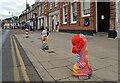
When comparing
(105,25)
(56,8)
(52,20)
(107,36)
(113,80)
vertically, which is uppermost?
(56,8)

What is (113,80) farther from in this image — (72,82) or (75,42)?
(75,42)

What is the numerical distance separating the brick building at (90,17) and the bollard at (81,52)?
9.17m

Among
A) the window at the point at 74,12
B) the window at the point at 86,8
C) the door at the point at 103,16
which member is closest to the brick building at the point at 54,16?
the window at the point at 74,12

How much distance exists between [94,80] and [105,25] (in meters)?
11.3

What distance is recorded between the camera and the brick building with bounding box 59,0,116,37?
1169 cm

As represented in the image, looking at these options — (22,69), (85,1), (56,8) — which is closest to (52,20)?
(56,8)

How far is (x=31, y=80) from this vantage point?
3.31 metres

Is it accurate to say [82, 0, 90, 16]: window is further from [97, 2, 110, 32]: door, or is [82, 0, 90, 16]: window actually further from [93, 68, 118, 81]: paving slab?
[93, 68, 118, 81]: paving slab

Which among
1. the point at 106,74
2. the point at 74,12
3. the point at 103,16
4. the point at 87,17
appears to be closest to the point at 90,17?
the point at 87,17

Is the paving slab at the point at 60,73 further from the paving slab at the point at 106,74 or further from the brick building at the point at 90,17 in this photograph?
the brick building at the point at 90,17

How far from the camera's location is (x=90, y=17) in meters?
14.3

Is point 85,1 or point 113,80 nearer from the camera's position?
point 113,80

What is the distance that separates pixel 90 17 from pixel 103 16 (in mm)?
1594

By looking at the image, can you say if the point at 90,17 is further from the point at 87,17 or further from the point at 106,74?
the point at 106,74
